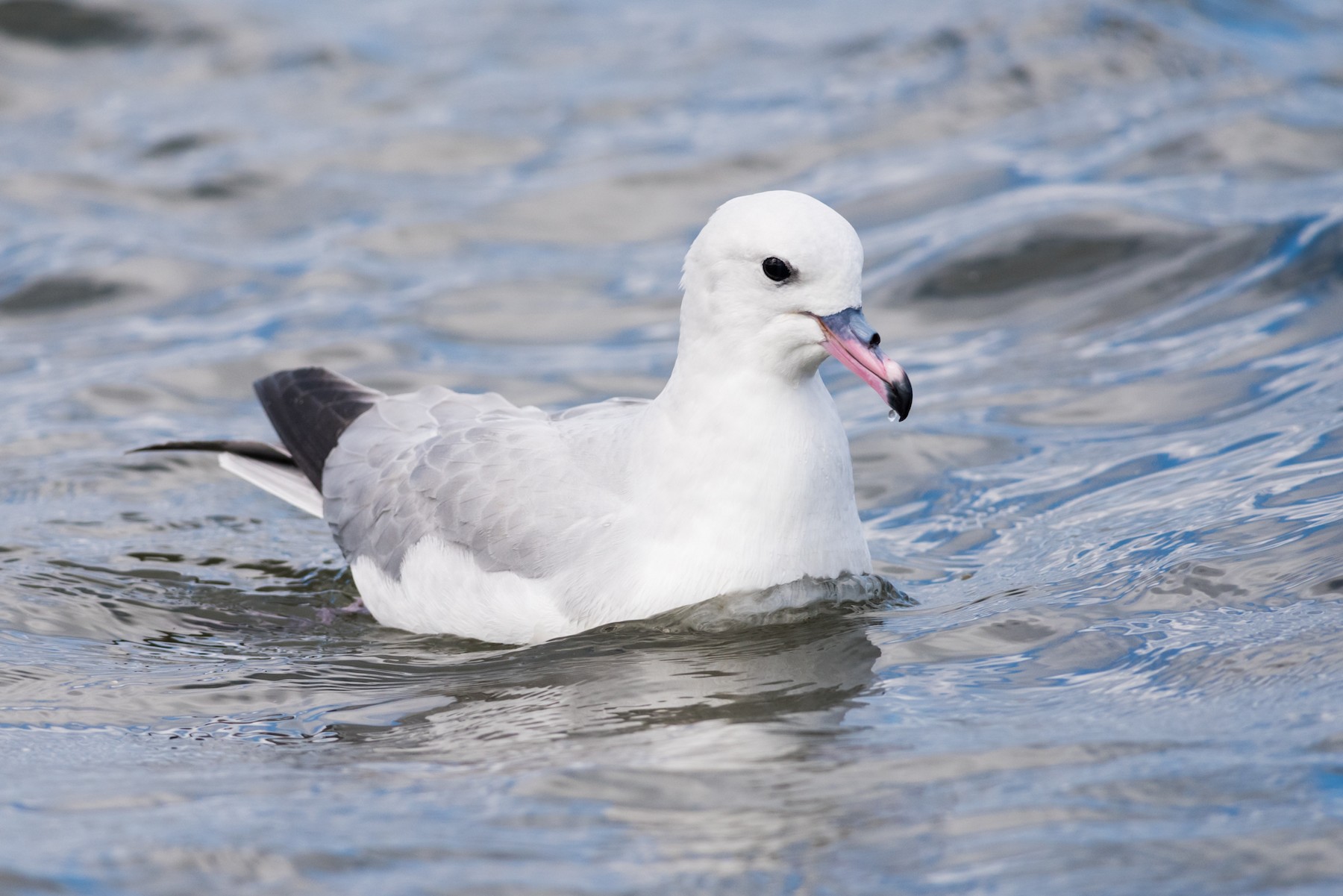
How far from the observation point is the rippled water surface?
390 cm

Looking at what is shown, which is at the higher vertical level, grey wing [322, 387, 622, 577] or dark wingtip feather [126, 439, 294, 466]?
dark wingtip feather [126, 439, 294, 466]

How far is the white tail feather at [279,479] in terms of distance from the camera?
22.0ft

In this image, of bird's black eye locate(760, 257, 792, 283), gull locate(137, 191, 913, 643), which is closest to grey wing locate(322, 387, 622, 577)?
gull locate(137, 191, 913, 643)

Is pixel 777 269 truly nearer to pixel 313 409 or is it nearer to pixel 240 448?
pixel 313 409

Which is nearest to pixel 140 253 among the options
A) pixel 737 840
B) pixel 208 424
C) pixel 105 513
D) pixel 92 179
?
pixel 92 179

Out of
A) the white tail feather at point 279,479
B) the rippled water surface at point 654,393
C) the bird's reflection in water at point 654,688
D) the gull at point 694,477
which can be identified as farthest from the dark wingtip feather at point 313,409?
the bird's reflection in water at point 654,688

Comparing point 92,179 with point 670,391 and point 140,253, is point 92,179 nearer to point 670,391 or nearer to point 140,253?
point 140,253

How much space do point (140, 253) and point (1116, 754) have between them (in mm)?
7995

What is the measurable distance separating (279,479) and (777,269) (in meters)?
2.73

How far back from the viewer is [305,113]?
12664mm

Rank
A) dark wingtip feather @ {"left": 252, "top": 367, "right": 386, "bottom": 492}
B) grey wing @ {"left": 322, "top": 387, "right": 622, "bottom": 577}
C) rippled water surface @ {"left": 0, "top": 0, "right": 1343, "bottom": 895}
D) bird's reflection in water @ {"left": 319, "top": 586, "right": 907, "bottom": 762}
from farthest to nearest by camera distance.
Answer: dark wingtip feather @ {"left": 252, "top": 367, "right": 386, "bottom": 492} < grey wing @ {"left": 322, "top": 387, "right": 622, "bottom": 577} < bird's reflection in water @ {"left": 319, "top": 586, "right": 907, "bottom": 762} < rippled water surface @ {"left": 0, "top": 0, "right": 1343, "bottom": 895}

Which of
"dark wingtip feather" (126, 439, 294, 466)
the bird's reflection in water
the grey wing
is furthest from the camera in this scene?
"dark wingtip feather" (126, 439, 294, 466)

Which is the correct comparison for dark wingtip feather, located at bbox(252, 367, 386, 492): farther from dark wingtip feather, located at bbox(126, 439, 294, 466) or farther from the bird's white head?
the bird's white head

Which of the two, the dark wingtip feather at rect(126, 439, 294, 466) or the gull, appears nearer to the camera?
the gull
